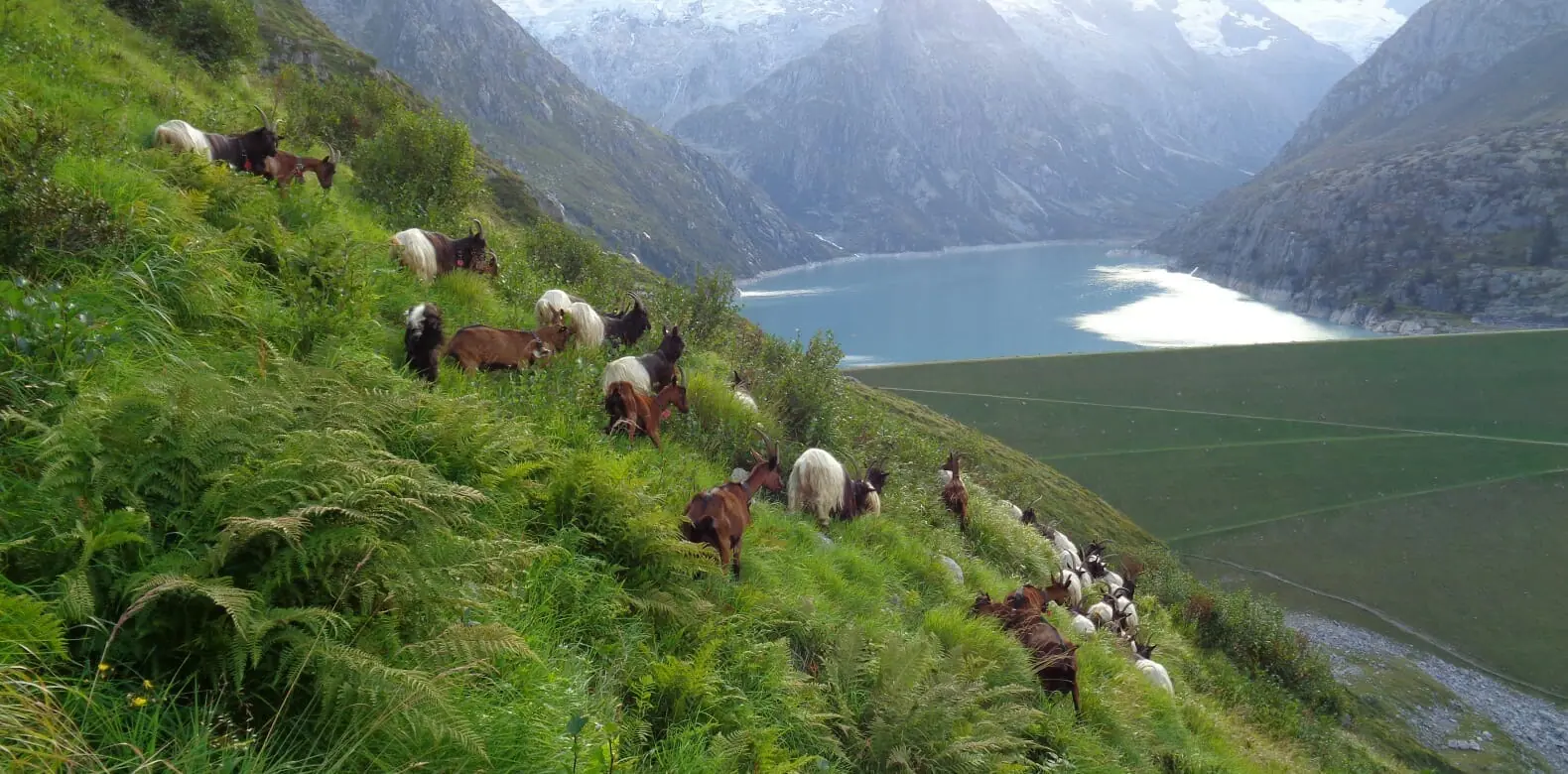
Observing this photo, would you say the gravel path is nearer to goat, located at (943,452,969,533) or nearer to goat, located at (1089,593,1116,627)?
goat, located at (1089,593,1116,627)

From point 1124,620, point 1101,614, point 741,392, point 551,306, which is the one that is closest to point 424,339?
point 551,306

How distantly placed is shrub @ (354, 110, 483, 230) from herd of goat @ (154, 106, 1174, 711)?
50.8 inches

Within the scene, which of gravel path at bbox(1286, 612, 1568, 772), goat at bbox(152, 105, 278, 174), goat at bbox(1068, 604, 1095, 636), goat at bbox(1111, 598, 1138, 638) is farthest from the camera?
gravel path at bbox(1286, 612, 1568, 772)

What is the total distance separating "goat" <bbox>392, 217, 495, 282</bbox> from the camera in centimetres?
1013

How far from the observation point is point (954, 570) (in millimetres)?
10328

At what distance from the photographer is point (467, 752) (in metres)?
3.04

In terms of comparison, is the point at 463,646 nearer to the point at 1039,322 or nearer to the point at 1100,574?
the point at 1100,574

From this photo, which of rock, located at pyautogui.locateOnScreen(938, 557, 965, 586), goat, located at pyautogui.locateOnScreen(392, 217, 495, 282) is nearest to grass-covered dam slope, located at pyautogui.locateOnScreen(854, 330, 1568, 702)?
rock, located at pyautogui.locateOnScreen(938, 557, 965, 586)

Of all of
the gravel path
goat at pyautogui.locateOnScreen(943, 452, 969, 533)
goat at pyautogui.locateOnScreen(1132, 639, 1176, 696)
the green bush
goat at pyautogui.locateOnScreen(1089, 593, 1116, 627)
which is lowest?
the gravel path

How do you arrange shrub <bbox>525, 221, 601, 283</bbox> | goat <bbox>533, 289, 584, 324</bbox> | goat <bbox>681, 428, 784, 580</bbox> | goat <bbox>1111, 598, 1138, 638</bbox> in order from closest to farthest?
goat <bbox>681, 428, 784, 580</bbox>, goat <bbox>533, 289, 584, 324</bbox>, goat <bbox>1111, 598, 1138, 638</bbox>, shrub <bbox>525, 221, 601, 283</bbox>

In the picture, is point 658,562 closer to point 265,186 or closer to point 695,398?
point 695,398

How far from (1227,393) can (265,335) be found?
6056 centimetres

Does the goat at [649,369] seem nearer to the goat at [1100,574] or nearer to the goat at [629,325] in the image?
the goat at [629,325]

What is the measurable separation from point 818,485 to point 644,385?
8.19 feet
